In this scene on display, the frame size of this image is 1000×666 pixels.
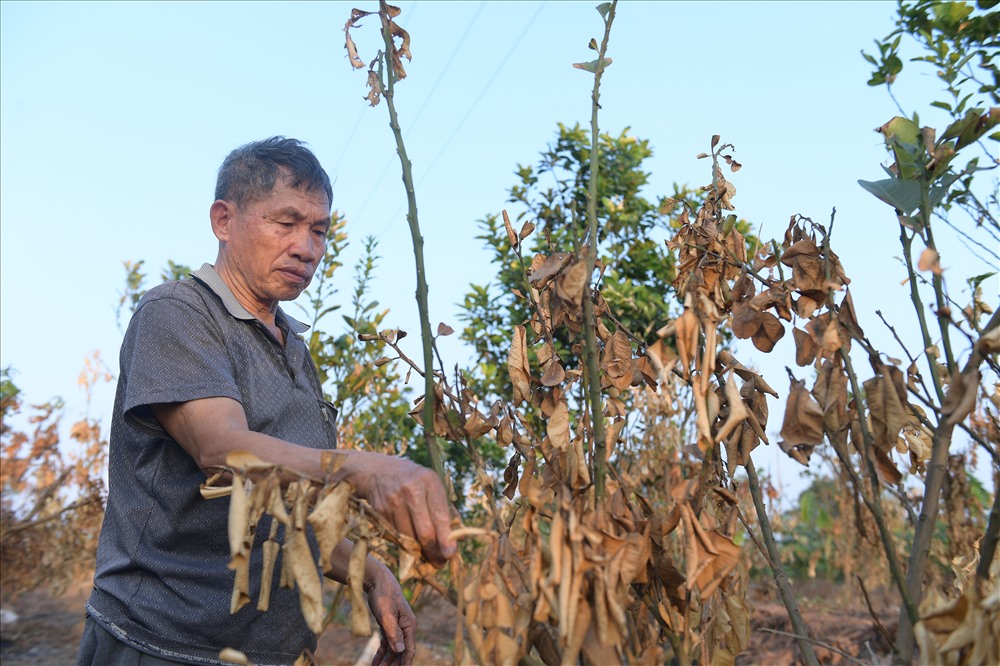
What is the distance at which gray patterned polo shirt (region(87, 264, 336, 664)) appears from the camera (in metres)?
1.75

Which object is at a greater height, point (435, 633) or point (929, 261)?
point (929, 261)

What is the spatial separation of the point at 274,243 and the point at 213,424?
0.65 m

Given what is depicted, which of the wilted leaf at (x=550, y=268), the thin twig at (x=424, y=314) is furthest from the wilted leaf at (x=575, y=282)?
the thin twig at (x=424, y=314)

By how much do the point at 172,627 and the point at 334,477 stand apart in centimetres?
88

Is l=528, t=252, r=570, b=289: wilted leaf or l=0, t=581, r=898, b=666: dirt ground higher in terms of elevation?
l=528, t=252, r=570, b=289: wilted leaf

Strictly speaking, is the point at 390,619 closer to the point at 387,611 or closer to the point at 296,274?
the point at 387,611

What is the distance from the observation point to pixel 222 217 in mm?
2119

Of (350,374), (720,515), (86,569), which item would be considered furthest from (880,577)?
(720,515)

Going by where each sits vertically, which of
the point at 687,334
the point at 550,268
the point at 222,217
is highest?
the point at 222,217

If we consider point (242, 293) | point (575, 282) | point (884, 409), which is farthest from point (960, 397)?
point (242, 293)

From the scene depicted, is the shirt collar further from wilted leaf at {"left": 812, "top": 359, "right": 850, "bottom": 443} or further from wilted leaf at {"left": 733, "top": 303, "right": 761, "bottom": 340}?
wilted leaf at {"left": 812, "top": 359, "right": 850, "bottom": 443}

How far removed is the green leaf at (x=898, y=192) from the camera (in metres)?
1.29

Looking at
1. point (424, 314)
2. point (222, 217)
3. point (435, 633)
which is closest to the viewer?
point (424, 314)

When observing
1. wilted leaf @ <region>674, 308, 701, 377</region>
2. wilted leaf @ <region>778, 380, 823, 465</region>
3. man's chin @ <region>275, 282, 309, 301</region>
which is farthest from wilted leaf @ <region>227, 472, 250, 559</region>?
man's chin @ <region>275, 282, 309, 301</region>
